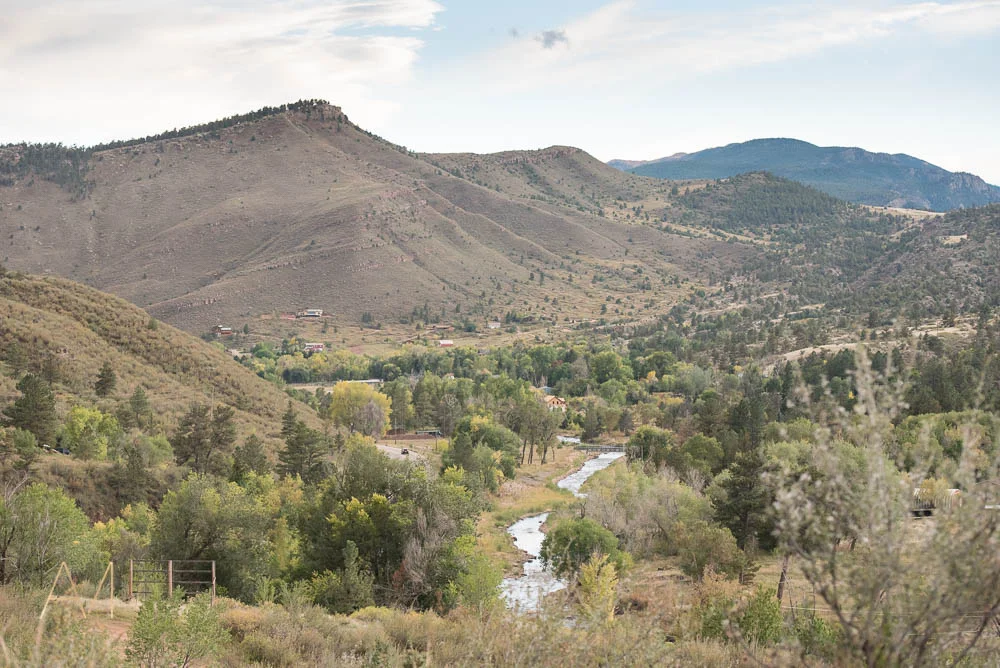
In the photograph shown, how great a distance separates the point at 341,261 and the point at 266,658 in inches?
7358

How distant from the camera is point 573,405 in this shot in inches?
4289

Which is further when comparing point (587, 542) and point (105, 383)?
point (105, 383)

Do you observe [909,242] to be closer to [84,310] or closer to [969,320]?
[969,320]

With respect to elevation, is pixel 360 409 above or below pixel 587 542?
below

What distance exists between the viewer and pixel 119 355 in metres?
65.2

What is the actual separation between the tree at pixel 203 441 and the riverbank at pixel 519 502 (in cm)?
1692

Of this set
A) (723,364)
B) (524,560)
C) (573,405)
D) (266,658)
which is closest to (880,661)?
(266,658)

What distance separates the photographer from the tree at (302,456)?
167 feet

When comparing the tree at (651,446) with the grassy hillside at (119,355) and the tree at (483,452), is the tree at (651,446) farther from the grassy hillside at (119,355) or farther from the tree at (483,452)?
the grassy hillside at (119,355)

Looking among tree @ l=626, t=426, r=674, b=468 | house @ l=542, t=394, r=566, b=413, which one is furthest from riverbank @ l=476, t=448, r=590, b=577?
house @ l=542, t=394, r=566, b=413

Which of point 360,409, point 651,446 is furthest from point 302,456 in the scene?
point 360,409

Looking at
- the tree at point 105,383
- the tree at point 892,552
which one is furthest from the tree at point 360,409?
the tree at point 892,552

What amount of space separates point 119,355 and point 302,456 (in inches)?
930

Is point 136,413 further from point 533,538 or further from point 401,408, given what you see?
point 401,408
